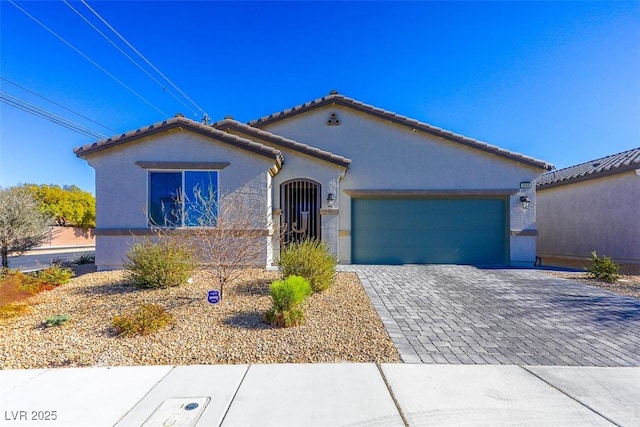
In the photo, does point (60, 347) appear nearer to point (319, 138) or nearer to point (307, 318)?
point (307, 318)

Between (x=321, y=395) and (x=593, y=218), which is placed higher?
(x=593, y=218)

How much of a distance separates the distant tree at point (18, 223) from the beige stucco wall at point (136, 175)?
221 cm

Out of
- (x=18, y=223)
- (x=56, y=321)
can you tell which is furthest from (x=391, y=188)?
(x=18, y=223)

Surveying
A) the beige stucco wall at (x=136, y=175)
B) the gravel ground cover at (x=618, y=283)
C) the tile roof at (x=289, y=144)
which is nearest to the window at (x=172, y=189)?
the beige stucco wall at (x=136, y=175)

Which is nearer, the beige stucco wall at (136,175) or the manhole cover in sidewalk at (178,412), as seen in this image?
the manhole cover in sidewalk at (178,412)

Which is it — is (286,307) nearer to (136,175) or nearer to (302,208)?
(302,208)

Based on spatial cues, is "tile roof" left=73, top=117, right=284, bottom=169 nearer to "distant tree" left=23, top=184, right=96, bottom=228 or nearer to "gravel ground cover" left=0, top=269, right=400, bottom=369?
"gravel ground cover" left=0, top=269, right=400, bottom=369

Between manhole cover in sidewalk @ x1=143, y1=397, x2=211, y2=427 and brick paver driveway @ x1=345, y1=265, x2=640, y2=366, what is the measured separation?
2542mm

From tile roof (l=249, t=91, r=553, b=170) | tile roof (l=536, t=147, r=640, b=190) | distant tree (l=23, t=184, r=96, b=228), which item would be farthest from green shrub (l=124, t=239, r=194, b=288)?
distant tree (l=23, t=184, r=96, b=228)

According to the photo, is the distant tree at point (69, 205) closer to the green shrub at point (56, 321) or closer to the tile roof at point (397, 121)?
the tile roof at point (397, 121)

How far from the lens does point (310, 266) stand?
6.73 m

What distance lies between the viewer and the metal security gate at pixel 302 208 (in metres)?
10.5

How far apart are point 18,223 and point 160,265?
19.7 ft

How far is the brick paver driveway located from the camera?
4.12 meters
